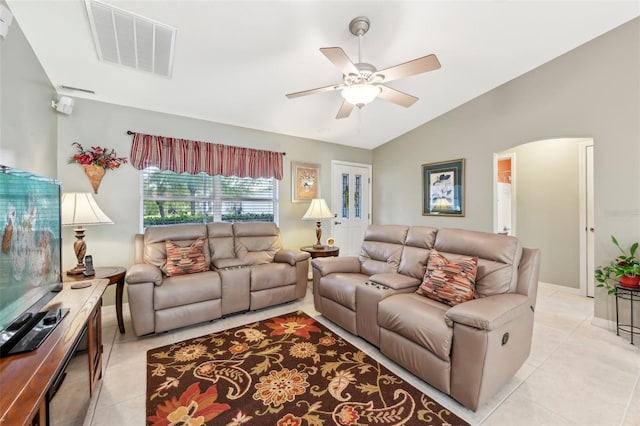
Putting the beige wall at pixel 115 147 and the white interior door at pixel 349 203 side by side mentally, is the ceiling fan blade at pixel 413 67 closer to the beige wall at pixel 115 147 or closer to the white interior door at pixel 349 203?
the beige wall at pixel 115 147

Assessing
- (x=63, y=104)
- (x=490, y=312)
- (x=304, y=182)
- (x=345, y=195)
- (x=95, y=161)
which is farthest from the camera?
(x=345, y=195)

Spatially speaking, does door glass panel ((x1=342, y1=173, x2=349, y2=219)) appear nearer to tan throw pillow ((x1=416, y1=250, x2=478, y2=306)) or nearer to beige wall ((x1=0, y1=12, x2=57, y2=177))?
tan throw pillow ((x1=416, y1=250, x2=478, y2=306))

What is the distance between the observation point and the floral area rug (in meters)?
1.61

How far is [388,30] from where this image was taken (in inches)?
96.5

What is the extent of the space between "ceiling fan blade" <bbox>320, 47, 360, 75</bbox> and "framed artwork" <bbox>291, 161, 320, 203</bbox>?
8.32 feet

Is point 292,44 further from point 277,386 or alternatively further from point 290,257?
point 277,386

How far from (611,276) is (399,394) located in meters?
2.69

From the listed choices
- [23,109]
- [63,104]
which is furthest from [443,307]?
[63,104]

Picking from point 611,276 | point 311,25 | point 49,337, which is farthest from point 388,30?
point 611,276

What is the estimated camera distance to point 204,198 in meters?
3.85

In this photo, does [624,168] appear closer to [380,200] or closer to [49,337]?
[380,200]

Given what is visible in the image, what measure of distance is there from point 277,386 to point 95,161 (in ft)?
10.3

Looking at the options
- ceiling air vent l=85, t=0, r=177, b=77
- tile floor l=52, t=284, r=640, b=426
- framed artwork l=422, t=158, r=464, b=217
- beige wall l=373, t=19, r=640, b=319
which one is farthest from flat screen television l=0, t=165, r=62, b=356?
framed artwork l=422, t=158, r=464, b=217

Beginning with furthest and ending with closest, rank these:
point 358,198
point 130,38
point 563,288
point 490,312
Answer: point 358,198, point 563,288, point 130,38, point 490,312
